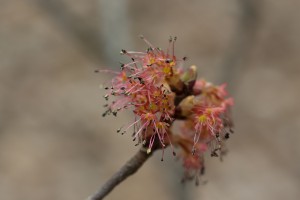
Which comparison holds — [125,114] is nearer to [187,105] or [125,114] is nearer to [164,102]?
[187,105]

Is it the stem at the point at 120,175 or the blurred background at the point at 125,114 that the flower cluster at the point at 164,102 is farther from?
the blurred background at the point at 125,114

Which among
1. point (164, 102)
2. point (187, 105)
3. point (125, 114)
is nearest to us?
point (164, 102)

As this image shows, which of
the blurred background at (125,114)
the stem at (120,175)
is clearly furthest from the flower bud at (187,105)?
the blurred background at (125,114)

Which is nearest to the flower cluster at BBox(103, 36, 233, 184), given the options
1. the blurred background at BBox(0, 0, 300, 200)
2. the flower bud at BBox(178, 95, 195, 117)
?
the flower bud at BBox(178, 95, 195, 117)

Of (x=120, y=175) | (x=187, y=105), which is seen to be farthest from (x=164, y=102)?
(x=120, y=175)

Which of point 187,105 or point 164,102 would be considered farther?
point 187,105

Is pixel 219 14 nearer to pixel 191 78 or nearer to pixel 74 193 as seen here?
pixel 74 193

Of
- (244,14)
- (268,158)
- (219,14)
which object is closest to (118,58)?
(244,14)
